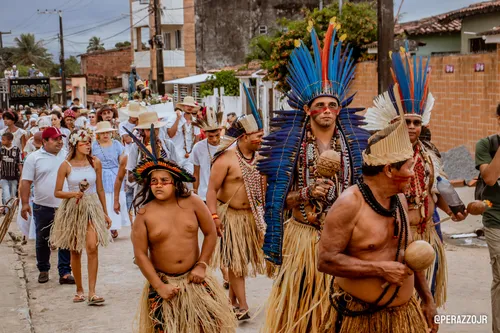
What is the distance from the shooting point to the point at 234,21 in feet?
149

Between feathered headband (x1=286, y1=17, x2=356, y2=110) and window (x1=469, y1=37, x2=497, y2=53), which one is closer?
feathered headband (x1=286, y1=17, x2=356, y2=110)

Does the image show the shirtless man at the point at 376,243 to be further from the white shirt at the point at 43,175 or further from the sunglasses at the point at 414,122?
the white shirt at the point at 43,175

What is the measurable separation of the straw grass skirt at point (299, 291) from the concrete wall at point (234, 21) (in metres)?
40.3

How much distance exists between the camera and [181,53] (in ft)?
157

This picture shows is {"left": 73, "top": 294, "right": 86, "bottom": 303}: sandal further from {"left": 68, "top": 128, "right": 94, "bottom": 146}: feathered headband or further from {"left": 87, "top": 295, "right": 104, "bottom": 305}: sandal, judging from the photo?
{"left": 68, "top": 128, "right": 94, "bottom": 146}: feathered headband

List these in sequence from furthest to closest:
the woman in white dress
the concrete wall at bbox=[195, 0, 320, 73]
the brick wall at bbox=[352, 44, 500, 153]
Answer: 1. the concrete wall at bbox=[195, 0, 320, 73]
2. the brick wall at bbox=[352, 44, 500, 153]
3. the woman in white dress

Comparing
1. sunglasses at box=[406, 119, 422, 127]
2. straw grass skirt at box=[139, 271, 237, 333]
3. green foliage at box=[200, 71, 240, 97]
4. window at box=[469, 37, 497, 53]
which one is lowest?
straw grass skirt at box=[139, 271, 237, 333]

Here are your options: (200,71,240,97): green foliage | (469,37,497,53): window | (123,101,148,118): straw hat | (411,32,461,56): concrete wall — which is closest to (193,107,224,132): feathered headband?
(123,101,148,118): straw hat

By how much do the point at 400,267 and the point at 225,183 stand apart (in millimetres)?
4117

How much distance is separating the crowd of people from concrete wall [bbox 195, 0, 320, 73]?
3740cm

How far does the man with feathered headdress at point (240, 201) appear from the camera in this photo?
794 centimetres

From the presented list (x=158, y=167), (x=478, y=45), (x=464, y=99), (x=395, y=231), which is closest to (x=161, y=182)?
(x=158, y=167)

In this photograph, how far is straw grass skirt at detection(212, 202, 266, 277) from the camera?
7875mm

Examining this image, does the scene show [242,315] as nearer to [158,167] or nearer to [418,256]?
[158,167]
